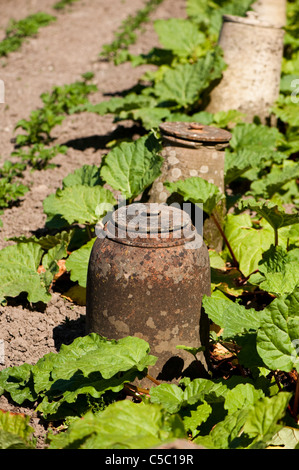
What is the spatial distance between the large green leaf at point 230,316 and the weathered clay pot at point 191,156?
3.88 ft

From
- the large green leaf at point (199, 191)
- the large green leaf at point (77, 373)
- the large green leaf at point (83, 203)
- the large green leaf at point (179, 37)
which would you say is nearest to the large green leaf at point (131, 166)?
the large green leaf at point (83, 203)

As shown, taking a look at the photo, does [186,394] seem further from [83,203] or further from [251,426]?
[83,203]

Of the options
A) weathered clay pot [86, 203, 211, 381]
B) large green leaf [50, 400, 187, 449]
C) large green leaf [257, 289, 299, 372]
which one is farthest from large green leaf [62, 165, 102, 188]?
large green leaf [50, 400, 187, 449]

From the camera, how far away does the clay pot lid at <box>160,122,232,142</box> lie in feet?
11.5

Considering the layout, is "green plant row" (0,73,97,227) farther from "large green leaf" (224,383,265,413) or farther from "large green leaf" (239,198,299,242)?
"large green leaf" (224,383,265,413)

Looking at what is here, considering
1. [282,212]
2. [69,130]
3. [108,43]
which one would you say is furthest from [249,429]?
[108,43]

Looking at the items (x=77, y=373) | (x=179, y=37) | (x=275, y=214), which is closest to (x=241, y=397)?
(x=77, y=373)

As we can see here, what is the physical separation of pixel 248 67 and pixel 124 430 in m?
4.11

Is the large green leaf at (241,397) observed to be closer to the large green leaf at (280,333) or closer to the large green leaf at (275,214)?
the large green leaf at (280,333)

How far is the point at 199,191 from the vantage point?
10.7 feet

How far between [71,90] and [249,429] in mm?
5157

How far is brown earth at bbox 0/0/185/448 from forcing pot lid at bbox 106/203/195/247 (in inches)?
32.5

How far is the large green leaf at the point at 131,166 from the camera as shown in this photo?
348 centimetres

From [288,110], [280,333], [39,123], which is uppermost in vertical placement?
[288,110]
